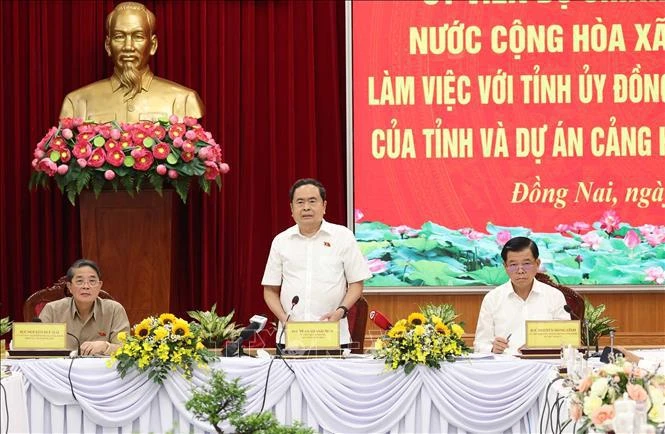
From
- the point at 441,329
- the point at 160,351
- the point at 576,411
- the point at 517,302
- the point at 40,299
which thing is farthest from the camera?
the point at 40,299

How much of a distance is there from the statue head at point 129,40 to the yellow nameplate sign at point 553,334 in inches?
119

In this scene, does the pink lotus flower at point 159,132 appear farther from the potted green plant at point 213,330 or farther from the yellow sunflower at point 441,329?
the yellow sunflower at point 441,329

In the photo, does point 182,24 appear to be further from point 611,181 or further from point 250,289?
point 611,181

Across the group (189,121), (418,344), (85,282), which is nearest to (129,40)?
(189,121)

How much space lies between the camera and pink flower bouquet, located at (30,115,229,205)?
634 cm

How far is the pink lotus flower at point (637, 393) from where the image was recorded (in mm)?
3184

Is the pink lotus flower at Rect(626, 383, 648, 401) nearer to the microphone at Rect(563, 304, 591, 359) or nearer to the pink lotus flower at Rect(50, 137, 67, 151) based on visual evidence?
the microphone at Rect(563, 304, 591, 359)

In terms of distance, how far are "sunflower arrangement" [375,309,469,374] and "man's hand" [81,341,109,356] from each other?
111 centimetres

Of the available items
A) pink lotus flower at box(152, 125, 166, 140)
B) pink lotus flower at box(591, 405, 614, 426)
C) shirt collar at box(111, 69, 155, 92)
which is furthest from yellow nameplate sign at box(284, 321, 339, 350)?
shirt collar at box(111, 69, 155, 92)

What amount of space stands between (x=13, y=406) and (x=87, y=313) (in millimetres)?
918

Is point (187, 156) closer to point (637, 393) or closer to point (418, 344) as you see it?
point (418, 344)

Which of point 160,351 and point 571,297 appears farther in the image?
point 571,297

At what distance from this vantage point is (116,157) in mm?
6309

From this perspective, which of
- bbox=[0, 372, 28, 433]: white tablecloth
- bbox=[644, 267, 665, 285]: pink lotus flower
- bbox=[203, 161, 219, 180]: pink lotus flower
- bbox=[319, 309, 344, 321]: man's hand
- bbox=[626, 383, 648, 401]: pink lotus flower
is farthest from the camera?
bbox=[644, 267, 665, 285]: pink lotus flower
